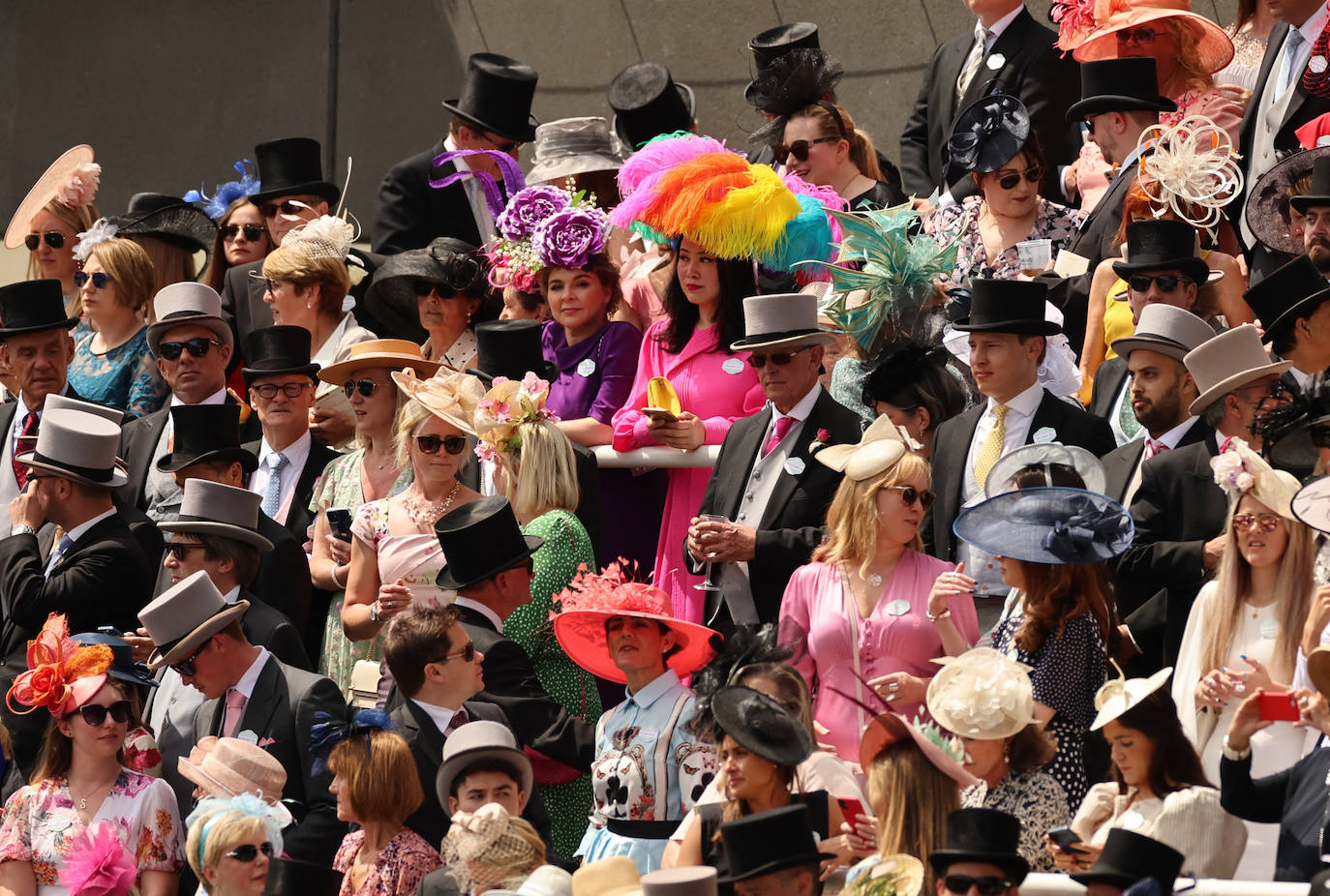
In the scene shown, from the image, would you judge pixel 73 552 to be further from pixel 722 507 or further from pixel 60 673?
pixel 722 507

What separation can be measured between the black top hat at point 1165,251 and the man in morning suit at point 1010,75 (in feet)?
6.54

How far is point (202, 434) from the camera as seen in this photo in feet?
29.1

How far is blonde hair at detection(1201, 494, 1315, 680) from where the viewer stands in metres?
6.46

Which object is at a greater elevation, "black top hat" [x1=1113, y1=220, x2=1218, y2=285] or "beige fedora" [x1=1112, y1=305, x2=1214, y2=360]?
"black top hat" [x1=1113, y1=220, x2=1218, y2=285]

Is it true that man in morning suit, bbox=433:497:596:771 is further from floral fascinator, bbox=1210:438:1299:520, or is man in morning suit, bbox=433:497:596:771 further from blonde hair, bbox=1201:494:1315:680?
floral fascinator, bbox=1210:438:1299:520

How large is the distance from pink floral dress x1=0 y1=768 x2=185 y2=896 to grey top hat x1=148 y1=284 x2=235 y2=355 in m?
2.71

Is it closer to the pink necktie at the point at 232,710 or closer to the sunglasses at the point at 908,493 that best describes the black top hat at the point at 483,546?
the pink necktie at the point at 232,710

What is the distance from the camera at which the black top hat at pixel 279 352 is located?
30.0ft

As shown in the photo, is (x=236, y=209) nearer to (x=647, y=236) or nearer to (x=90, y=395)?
(x=90, y=395)

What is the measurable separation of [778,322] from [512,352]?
1.26 metres

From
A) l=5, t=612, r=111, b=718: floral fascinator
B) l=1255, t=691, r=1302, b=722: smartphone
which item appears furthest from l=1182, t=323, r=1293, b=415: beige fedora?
l=5, t=612, r=111, b=718: floral fascinator

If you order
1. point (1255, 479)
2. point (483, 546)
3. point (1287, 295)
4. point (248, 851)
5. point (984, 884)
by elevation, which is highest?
point (1287, 295)

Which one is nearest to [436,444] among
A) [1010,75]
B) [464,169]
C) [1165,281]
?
[1165,281]

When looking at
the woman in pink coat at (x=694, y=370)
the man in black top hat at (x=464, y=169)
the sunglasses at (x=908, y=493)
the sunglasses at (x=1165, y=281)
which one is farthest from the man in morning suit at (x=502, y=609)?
the man in black top hat at (x=464, y=169)
